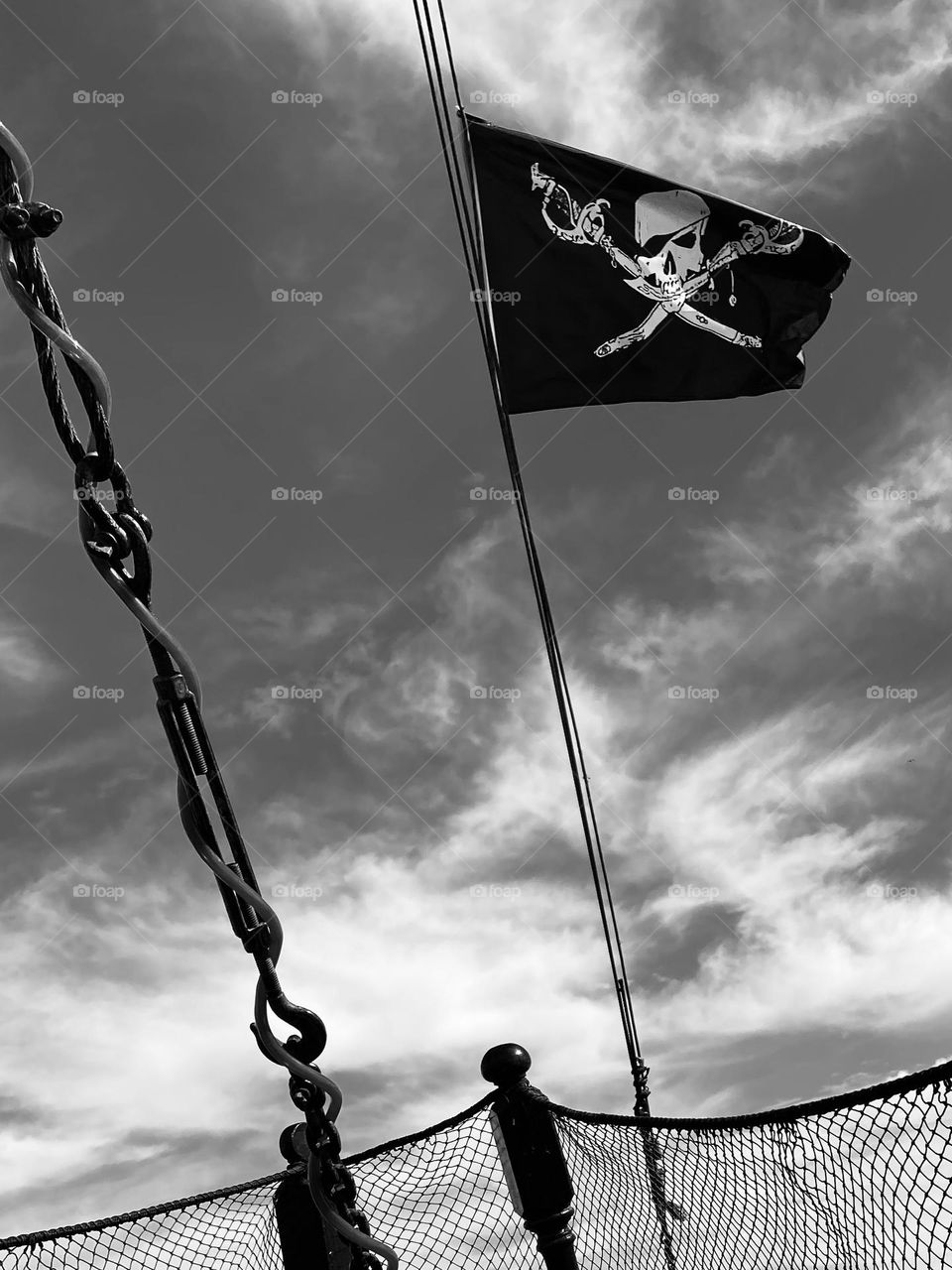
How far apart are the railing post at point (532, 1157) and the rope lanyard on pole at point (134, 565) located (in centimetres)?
144

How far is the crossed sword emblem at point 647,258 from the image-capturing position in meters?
7.20

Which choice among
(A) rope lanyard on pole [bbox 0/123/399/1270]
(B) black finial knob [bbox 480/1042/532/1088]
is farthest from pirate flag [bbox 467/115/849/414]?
(A) rope lanyard on pole [bbox 0/123/399/1270]

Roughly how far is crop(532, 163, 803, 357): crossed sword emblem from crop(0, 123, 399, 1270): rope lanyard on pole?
6.20 m

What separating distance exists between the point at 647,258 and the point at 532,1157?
618 centimetres

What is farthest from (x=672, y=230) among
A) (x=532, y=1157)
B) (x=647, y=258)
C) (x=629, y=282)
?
(x=532, y=1157)

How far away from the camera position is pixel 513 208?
722cm

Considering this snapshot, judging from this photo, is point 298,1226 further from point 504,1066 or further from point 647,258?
point 647,258

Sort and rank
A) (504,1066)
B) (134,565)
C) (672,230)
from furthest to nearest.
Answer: (672,230) < (504,1066) < (134,565)

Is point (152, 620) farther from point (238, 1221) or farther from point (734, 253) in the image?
point (734, 253)

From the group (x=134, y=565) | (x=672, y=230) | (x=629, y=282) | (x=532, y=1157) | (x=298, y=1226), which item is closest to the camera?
(x=134, y=565)

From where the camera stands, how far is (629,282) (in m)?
7.25

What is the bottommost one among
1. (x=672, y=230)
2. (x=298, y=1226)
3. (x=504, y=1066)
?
(x=298, y=1226)

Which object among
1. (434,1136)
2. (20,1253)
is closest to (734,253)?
(434,1136)

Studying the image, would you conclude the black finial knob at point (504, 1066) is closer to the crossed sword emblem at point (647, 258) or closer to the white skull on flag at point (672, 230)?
the crossed sword emblem at point (647, 258)
